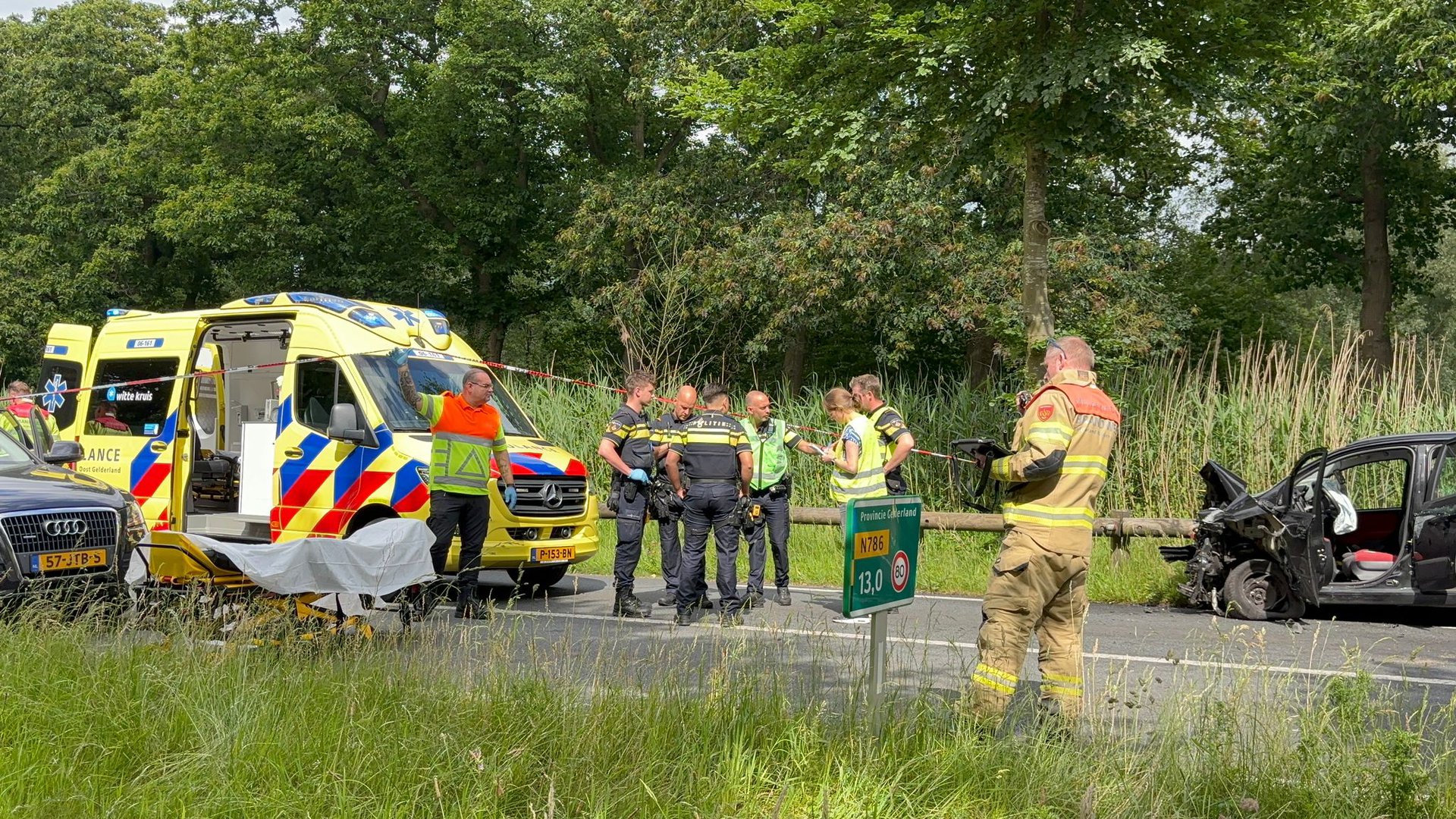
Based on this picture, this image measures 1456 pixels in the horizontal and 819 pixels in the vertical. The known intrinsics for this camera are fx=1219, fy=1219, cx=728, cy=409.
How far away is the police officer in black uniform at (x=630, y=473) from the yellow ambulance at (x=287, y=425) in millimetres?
865

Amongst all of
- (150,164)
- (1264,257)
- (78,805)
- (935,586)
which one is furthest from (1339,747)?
(150,164)

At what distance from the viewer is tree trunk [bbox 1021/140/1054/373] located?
1284cm

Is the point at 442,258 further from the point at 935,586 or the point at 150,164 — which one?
the point at 935,586

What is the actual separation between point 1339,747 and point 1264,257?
2616cm

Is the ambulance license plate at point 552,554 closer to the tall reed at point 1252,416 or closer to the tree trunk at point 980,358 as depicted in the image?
the tall reed at point 1252,416

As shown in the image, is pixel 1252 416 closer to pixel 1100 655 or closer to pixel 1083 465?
pixel 1100 655

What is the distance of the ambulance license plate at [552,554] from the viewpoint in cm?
1008

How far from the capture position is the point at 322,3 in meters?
32.3

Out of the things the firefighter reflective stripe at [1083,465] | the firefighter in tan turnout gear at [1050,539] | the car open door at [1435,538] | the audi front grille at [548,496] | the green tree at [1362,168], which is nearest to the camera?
the firefighter in tan turnout gear at [1050,539]

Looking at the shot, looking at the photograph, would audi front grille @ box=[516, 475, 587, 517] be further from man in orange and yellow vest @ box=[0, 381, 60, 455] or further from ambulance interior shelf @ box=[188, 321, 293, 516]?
man in orange and yellow vest @ box=[0, 381, 60, 455]

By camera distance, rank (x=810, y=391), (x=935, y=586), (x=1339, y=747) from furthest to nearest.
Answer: (x=810, y=391) < (x=935, y=586) < (x=1339, y=747)

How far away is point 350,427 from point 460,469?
139cm

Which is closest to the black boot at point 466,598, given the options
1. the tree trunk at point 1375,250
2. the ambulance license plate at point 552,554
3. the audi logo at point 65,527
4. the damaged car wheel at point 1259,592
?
the ambulance license plate at point 552,554

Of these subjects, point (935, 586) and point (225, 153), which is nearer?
point (935, 586)
